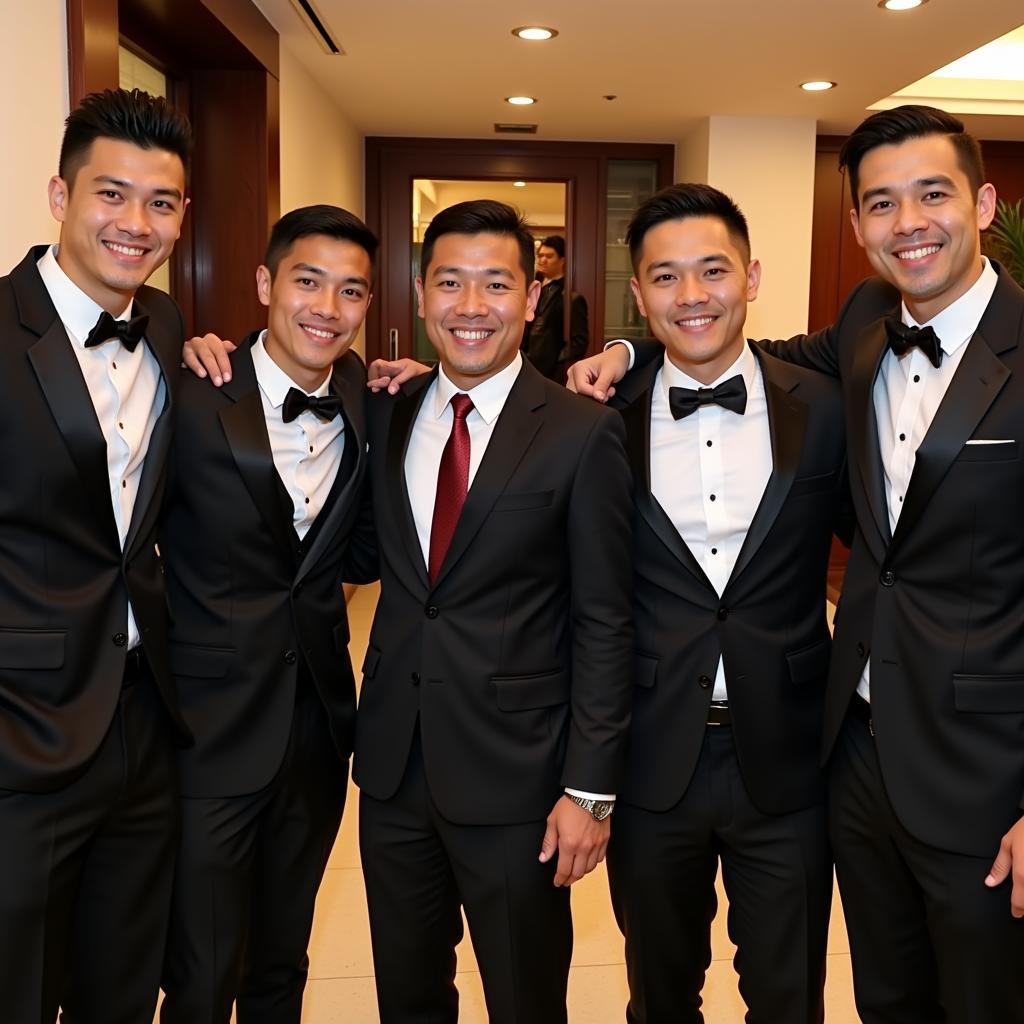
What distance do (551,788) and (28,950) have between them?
2.90 ft

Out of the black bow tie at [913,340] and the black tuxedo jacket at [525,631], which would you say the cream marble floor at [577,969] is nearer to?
the black tuxedo jacket at [525,631]

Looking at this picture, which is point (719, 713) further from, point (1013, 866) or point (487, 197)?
point (487, 197)

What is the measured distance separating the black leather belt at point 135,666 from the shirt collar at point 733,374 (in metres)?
1.10

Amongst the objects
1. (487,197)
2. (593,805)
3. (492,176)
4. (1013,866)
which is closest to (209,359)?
(593,805)

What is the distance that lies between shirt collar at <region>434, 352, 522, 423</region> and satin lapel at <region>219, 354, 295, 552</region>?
0.34 metres

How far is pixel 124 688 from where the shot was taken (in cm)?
179

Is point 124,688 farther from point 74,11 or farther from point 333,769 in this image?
point 74,11

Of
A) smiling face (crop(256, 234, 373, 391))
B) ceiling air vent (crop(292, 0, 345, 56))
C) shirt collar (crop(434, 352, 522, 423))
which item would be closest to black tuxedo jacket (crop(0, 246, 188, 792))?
smiling face (crop(256, 234, 373, 391))

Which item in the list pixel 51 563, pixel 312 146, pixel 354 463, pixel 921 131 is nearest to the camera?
pixel 51 563

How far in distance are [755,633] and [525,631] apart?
415mm

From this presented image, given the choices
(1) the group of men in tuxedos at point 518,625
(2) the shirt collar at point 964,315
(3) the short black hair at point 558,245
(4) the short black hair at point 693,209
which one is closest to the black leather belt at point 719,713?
(1) the group of men in tuxedos at point 518,625

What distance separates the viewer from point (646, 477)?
196cm

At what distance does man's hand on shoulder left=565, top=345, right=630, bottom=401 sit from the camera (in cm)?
211

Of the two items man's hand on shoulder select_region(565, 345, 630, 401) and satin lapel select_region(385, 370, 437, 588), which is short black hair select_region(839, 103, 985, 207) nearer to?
man's hand on shoulder select_region(565, 345, 630, 401)
